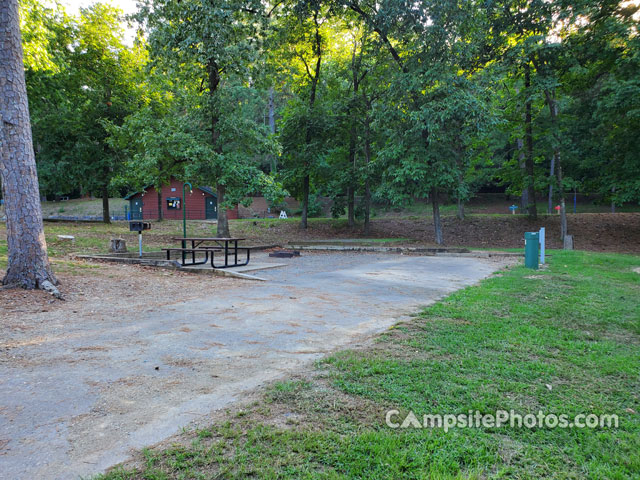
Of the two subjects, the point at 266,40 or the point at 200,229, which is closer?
the point at 266,40

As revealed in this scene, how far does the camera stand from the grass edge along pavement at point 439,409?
2.02 m

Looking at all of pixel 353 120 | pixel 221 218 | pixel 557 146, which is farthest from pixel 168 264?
pixel 557 146

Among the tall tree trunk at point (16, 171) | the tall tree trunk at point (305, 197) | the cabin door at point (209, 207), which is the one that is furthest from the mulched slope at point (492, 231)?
the cabin door at point (209, 207)

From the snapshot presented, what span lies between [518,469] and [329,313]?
12.2 feet

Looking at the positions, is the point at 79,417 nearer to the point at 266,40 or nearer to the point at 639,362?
the point at 639,362

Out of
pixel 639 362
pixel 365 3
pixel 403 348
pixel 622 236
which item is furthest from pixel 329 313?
pixel 622 236

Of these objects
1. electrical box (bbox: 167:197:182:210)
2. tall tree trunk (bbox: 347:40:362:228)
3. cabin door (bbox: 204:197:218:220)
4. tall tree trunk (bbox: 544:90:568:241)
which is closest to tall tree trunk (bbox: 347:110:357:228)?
tall tree trunk (bbox: 347:40:362:228)

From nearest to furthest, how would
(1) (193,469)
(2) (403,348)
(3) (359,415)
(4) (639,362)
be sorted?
(1) (193,469)
(3) (359,415)
(4) (639,362)
(2) (403,348)

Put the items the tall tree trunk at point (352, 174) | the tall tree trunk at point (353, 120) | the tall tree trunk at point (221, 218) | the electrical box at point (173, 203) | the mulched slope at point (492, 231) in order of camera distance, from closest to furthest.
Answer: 1. the tall tree trunk at point (221, 218)
2. the mulched slope at point (492, 231)
3. the tall tree trunk at point (353, 120)
4. the tall tree trunk at point (352, 174)
5. the electrical box at point (173, 203)

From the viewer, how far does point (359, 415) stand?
99.9 inches

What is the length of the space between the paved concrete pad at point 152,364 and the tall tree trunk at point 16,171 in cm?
238

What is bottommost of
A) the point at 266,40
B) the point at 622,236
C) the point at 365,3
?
the point at 622,236

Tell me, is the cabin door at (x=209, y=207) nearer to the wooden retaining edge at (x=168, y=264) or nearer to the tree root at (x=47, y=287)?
the wooden retaining edge at (x=168, y=264)

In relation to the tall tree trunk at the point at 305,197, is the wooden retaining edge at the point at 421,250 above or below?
below
